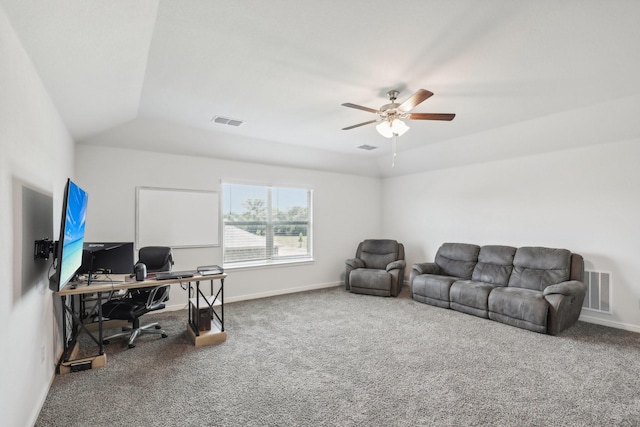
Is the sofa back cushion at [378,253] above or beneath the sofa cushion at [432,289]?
above

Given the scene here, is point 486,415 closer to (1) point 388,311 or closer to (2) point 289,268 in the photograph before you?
(1) point 388,311

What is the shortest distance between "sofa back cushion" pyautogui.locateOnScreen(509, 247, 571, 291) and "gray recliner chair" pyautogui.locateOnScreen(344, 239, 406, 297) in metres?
1.75

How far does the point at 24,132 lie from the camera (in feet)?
6.24

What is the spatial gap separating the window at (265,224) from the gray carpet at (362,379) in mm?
1634

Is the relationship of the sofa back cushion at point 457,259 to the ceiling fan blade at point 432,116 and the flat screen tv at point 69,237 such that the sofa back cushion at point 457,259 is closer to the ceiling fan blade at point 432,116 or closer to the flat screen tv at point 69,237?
the ceiling fan blade at point 432,116

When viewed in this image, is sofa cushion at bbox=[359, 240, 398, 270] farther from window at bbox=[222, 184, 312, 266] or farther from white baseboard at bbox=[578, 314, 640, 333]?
white baseboard at bbox=[578, 314, 640, 333]

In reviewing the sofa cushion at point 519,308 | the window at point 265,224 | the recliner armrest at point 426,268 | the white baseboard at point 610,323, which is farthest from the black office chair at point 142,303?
the white baseboard at point 610,323

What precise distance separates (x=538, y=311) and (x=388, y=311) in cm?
185

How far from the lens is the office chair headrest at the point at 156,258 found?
4.00 metres

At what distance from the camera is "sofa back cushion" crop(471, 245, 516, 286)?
466 cm

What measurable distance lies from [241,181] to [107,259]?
242cm

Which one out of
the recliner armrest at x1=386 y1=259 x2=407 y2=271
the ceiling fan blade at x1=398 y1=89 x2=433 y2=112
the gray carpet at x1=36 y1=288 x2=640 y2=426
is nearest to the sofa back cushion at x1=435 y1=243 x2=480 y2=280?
the recliner armrest at x1=386 y1=259 x2=407 y2=271

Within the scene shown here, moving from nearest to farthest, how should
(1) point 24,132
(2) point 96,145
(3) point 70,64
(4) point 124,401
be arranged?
(1) point 24,132 → (3) point 70,64 → (4) point 124,401 → (2) point 96,145

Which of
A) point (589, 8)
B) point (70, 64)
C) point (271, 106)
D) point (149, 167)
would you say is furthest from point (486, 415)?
point (149, 167)
